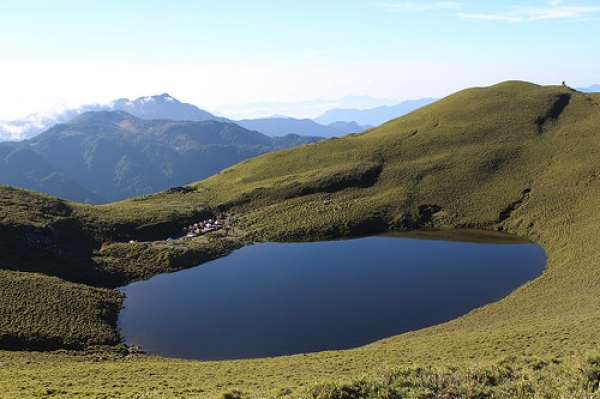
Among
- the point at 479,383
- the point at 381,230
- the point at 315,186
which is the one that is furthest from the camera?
the point at 315,186

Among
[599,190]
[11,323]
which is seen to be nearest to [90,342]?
[11,323]

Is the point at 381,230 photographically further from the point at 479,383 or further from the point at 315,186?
the point at 479,383

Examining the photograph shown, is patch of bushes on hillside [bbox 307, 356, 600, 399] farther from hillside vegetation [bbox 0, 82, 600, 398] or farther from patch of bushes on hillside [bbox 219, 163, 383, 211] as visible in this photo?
patch of bushes on hillside [bbox 219, 163, 383, 211]

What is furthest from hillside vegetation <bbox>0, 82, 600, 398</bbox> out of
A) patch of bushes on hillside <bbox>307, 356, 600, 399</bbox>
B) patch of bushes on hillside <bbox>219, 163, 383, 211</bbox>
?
patch of bushes on hillside <bbox>219, 163, 383, 211</bbox>

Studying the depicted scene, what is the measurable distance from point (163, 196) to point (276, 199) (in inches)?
1111

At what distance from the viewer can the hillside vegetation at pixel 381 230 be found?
27.3 meters

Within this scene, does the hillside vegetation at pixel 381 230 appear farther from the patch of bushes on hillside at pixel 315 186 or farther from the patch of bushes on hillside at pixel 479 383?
the patch of bushes on hillside at pixel 315 186

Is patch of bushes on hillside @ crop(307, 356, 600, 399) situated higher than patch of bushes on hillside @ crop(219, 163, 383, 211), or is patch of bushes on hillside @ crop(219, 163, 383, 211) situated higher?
patch of bushes on hillside @ crop(219, 163, 383, 211)

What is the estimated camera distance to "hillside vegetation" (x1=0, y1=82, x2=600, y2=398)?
89.6ft

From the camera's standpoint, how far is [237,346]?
43.4m

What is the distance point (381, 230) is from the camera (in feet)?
274

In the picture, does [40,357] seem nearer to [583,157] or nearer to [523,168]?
[523,168]

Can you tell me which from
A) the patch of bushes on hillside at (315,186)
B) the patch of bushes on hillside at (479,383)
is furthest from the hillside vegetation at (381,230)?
the patch of bushes on hillside at (315,186)

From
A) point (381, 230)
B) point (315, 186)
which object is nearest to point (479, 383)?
point (381, 230)
